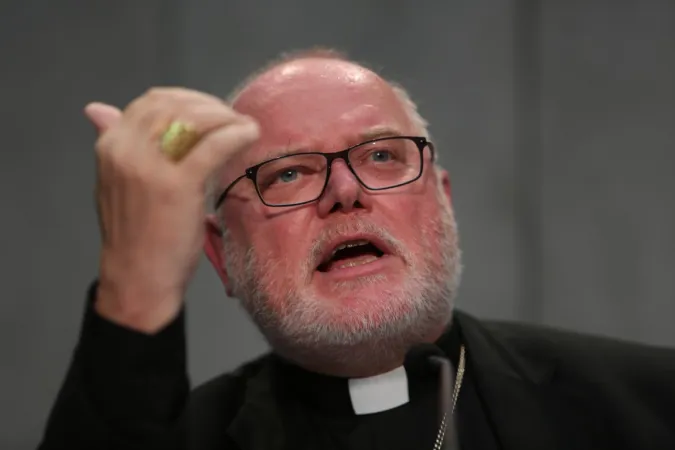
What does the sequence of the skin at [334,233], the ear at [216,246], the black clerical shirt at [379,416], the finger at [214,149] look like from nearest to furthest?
the finger at [214,149] → the skin at [334,233] → the black clerical shirt at [379,416] → the ear at [216,246]

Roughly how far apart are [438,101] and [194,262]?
1.21 m

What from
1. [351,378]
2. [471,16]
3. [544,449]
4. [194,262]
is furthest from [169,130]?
[471,16]

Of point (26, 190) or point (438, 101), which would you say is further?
point (438, 101)

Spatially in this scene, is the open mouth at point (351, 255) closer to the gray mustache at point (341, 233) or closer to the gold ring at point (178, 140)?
the gray mustache at point (341, 233)

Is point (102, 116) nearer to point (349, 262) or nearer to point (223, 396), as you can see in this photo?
point (349, 262)

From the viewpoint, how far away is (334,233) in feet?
3.41

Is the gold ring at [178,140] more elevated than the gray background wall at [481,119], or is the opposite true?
the gold ring at [178,140]

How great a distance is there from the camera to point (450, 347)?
1210 mm

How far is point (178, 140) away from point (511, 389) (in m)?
0.70

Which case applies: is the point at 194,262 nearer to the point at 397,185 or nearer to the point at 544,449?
the point at 397,185

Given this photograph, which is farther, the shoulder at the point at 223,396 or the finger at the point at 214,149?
the shoulder at the point at 223,396

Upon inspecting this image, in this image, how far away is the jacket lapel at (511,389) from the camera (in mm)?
1048

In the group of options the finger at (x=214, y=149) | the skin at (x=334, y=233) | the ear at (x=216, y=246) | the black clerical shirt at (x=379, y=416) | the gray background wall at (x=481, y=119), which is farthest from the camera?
the gray background wall at (x=481, y=119)

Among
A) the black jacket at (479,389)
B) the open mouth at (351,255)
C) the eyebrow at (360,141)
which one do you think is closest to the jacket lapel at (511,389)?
the black jacket at (479,389)
